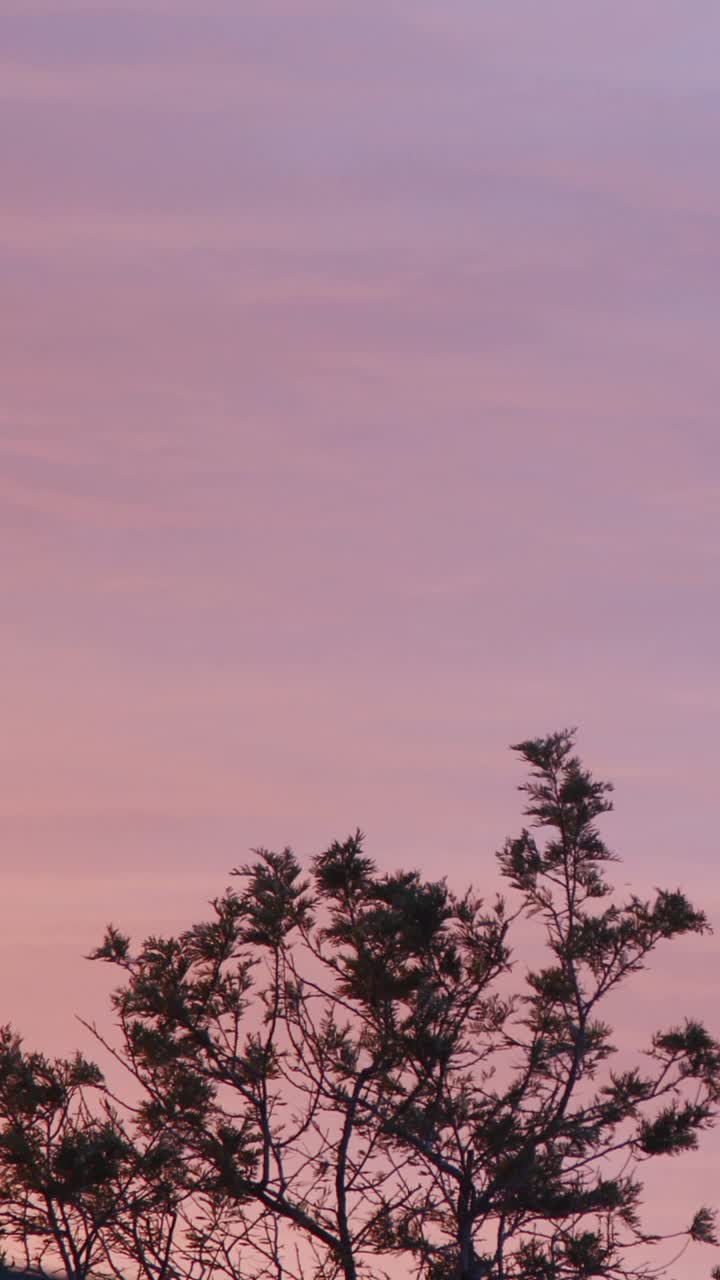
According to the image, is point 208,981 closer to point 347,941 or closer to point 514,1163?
point 347,941

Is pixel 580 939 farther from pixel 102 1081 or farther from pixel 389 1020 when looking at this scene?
pixel 102 1081

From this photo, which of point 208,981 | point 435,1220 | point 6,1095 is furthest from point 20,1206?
point 435,1220

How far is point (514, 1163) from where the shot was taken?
52.8 feet

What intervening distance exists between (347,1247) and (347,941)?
2.59m

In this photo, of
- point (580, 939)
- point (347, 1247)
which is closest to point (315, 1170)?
point (347, 1247)

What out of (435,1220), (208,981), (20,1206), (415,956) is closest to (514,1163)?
(435,1220)

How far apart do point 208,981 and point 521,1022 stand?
266 cm

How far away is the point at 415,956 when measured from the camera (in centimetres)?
1611

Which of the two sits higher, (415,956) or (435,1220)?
(415,956)

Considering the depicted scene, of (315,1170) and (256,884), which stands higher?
(256,884)

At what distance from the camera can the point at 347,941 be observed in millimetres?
16094

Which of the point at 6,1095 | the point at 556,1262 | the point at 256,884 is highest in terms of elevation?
the point at 256,884

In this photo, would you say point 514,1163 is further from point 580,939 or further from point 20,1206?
point 20,1206

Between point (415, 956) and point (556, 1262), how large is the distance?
2985 millimetres
